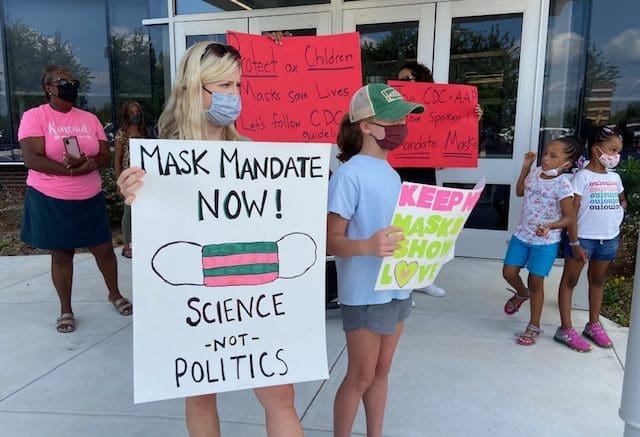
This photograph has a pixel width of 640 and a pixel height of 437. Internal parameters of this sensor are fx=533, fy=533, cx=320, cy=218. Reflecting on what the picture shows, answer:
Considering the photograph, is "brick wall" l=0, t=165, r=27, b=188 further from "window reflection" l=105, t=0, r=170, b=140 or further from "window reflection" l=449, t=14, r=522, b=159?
"window reflection" l=449, t=14, r=522, b=159

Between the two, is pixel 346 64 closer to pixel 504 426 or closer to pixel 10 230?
pixel 504 426

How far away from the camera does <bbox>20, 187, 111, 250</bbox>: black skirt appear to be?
3709 mm

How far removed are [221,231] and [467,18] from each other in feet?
15.6

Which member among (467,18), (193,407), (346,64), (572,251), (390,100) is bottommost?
(193,407)

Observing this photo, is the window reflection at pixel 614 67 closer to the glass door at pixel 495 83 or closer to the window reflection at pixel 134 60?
the glass door at pixel 495 83

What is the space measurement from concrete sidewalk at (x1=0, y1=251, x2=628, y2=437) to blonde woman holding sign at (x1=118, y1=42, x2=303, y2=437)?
82 cm

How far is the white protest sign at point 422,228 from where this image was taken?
1785 millimetres

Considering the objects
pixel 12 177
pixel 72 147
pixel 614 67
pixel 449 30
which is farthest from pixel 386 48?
pixel 12 177

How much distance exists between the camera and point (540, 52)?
5305 mm

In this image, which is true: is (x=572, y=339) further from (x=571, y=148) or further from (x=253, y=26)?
(x=253, y=26)

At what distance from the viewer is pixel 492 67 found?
5.57 m

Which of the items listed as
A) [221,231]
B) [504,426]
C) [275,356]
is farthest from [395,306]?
[504,426]

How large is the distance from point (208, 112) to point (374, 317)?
0.94 metres

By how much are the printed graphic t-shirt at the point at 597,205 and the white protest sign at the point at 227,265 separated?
A: 235 cm
